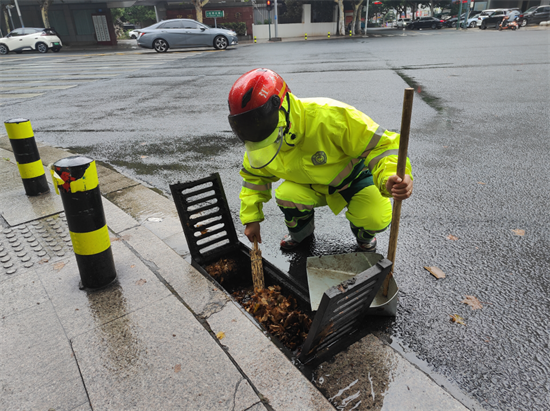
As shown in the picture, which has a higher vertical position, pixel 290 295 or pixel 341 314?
pixel 341 314

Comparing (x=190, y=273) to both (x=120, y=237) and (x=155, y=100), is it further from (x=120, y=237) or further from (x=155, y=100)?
(x=155, y=100)

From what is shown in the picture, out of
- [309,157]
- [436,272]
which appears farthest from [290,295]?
[436,272]

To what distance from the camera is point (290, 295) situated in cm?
241

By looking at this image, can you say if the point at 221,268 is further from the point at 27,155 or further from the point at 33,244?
the point at 27,155

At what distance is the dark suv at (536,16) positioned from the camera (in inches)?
1228

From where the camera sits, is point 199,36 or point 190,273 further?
point 199,36

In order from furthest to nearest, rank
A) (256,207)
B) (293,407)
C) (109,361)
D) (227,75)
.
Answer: (227,75) < (256,207) < (109,361) < (293,407)

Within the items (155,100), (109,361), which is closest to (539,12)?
(155,100)

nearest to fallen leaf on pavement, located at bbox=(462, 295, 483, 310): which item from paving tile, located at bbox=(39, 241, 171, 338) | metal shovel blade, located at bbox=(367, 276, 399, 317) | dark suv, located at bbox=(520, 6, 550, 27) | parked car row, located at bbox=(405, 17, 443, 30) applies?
metal shovel blade, located at bbox=(367, 276, 399, 317)

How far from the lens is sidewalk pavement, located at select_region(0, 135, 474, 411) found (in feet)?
5.40

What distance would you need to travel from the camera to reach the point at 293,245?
2.88 m

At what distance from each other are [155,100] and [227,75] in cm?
339

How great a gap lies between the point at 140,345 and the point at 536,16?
4115 cm

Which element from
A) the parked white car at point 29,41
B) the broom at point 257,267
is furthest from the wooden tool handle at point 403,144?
the parked white car at point 29,41
